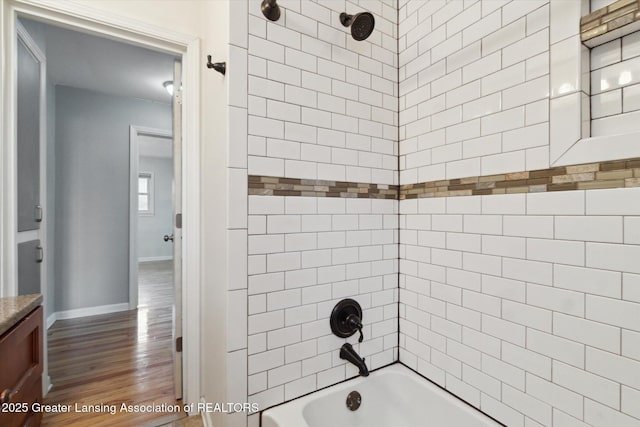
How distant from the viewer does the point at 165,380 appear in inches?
82.2

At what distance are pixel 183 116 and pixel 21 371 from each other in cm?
141

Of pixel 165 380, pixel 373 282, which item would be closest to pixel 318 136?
pixel 373 282

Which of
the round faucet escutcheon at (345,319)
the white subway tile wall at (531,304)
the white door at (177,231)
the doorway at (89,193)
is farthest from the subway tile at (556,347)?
the doorway at (89,193)

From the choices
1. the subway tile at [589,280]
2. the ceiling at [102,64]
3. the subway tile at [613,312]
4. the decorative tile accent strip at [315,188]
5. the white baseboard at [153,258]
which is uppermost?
the ceiling at [102,64]

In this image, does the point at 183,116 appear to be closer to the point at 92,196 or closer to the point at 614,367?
the point at 614,367

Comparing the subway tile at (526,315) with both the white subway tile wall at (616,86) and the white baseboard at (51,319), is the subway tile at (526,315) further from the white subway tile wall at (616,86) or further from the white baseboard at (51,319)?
the white baseboard at (51,319)

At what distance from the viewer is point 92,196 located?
341cm

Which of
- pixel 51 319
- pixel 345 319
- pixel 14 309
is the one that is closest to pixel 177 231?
pixel 14 309

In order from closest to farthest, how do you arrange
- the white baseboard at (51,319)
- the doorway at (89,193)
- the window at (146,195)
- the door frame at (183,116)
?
the door frame at (183,116), the white baseboard at (51,319), the doorway at (89,193), the window at (146,195)

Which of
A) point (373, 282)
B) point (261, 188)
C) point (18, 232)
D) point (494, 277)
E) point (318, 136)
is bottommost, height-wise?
point (373, 282)

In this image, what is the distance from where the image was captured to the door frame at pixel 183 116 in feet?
4.77

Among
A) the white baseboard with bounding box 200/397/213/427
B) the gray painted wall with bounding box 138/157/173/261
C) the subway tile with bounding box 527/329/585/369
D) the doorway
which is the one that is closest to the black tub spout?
the subway tile with bounding box 527/329/585/369

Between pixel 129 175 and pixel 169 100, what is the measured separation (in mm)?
1109

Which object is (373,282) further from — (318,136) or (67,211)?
(67,211)
